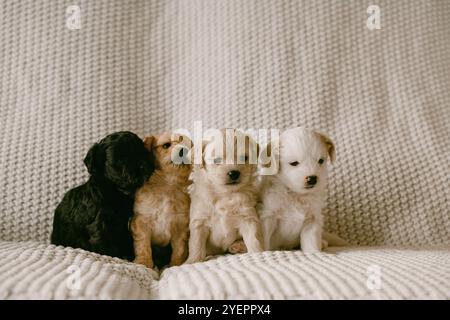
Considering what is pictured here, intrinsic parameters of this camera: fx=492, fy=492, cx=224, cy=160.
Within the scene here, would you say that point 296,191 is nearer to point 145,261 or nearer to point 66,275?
point 145,261

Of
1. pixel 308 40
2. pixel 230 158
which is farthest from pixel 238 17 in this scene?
pixel 230 158

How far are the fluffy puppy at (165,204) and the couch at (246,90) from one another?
31cm

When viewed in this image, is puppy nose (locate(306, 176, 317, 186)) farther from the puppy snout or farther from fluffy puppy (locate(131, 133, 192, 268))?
fluffy puppy (locate(131, 133, 192, 268))

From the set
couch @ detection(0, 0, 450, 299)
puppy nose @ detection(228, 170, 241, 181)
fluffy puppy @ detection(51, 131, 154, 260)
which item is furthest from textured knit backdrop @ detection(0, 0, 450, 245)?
puppy nose @ detection(228, 170, 241, 181)

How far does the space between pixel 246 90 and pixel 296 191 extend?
19.4 inches

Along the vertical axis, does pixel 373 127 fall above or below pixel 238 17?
below

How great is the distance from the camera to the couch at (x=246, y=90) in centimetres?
150

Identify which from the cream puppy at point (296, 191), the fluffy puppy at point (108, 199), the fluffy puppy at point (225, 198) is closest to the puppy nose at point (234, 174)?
the fluffy puppy at point (225, 198)

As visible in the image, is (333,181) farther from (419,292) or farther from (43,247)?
(43,247)

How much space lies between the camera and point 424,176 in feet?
5.08

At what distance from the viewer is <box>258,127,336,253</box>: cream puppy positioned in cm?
123

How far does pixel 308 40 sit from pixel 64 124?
0.86 metres

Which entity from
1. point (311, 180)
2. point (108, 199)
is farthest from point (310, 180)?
point (108, 199)

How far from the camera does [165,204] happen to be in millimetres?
1282
